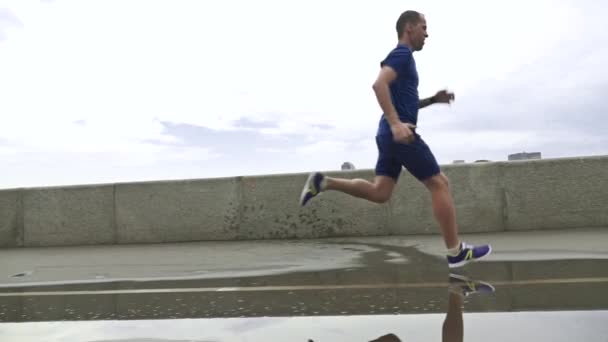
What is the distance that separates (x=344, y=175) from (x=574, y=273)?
3.61 m

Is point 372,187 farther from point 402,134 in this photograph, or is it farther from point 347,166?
point 347,166

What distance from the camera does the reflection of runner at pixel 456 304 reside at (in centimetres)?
238

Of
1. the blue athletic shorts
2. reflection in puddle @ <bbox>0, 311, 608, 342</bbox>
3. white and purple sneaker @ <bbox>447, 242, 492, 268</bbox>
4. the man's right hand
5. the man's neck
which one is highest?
the man's neck

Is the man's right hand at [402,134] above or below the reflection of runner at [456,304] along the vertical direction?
above

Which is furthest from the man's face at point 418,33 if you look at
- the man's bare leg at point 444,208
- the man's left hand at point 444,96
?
the man's bare leg at point 444,208

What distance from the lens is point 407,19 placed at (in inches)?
162

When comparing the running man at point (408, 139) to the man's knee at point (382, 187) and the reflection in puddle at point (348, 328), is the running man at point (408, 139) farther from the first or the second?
the reflection in puddle at point (348, 328)

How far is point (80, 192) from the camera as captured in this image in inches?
307

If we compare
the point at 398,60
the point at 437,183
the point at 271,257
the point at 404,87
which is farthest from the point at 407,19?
the point at 271,257

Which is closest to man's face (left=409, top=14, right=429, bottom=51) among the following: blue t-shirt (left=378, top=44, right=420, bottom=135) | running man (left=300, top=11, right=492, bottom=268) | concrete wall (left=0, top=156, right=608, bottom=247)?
running man (left=300, top=11, right=492, bottom=268)

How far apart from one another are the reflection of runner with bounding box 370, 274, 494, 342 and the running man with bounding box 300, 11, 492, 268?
1.13 feet

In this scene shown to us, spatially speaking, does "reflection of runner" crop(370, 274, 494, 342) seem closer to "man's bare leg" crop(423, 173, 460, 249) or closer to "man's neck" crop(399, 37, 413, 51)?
"man's bare leg" crop(423, 173, 460, 249)

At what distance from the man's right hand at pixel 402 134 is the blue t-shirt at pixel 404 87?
0.71ft

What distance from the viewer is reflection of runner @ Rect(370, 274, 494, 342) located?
2381 mm
